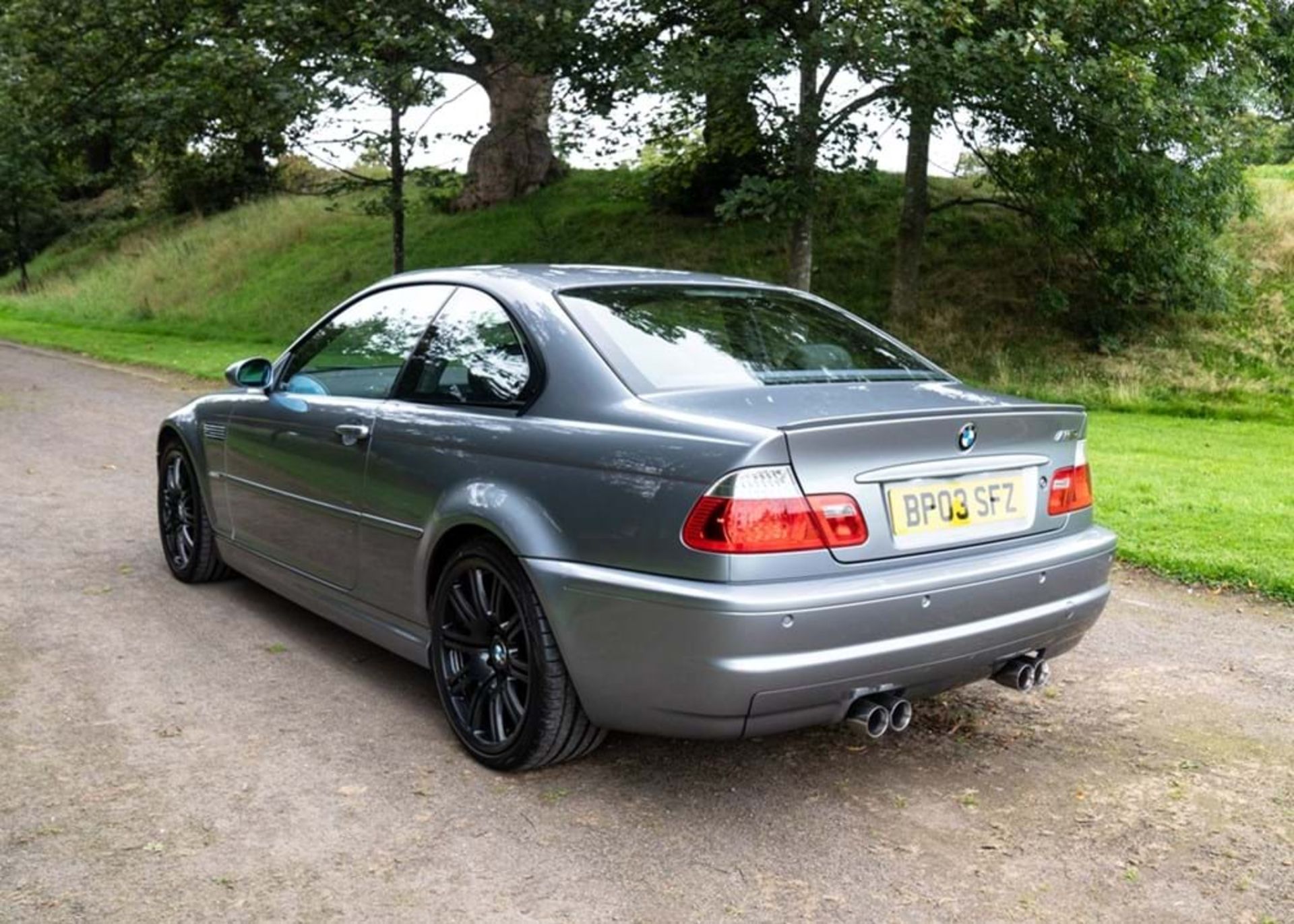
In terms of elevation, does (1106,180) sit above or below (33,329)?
above

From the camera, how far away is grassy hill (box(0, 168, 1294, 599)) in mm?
8531

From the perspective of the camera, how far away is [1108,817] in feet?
11.6

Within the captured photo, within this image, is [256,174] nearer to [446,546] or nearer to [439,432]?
[439,432]

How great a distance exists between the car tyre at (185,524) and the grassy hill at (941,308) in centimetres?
492

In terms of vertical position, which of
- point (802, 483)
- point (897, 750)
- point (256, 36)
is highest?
point (256, 36)

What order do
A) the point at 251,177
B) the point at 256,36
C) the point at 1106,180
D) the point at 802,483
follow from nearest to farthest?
the point at 802,483 → the point at 1106,180 → the point at 256,36 → the point at 251,177

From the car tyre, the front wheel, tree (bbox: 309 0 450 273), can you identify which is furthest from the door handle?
tree (bbox: 309 0 450 273)

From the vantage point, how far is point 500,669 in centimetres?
383

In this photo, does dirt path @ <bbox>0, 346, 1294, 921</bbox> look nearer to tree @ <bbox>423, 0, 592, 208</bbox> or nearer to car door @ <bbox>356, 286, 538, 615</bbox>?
car door @ <bbox>356, 286, 538, 615</bbox>

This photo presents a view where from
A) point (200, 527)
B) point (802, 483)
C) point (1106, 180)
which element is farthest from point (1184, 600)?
point (1106, 180)

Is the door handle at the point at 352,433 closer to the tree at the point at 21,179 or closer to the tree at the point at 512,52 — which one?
the tree at the point at 512,52

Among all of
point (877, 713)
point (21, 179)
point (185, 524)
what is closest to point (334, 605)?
point (185, 524)

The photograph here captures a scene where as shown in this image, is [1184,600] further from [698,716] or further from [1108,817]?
[698,716]

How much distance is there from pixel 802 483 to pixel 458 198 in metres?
26.9
